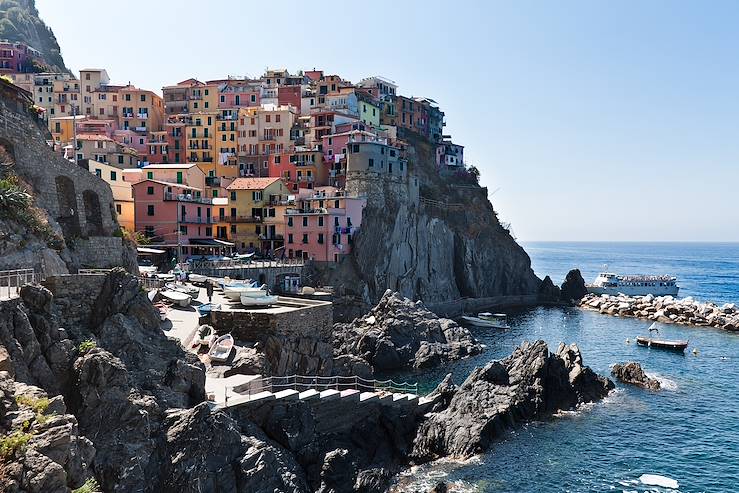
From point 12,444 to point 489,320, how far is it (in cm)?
6992

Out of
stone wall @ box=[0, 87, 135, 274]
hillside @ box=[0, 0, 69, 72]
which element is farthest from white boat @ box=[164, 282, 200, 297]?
hillside @ box=[0, 0, 69, 72]

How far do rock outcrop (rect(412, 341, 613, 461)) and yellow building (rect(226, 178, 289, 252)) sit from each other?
42880 mm

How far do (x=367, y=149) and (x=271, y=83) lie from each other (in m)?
34.6

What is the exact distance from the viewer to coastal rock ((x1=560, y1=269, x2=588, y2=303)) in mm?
103500

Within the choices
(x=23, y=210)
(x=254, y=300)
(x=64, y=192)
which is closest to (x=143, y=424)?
(x=23, y=210)

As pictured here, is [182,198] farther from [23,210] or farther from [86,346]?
[86,346]

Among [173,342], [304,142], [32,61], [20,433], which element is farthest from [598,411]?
[32,61]

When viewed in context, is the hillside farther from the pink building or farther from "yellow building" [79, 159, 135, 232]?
the pink building

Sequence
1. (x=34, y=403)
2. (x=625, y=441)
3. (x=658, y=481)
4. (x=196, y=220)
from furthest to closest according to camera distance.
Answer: (x=196, y=220) → (x=625, y=441) → (x=658, y=481) → (x=34, y=403)

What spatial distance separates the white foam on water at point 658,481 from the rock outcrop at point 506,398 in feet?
25.7

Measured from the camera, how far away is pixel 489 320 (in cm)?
7869

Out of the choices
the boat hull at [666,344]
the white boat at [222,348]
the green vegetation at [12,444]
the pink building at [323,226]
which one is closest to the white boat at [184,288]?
the white boat at [222,348]

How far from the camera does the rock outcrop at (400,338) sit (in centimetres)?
5541

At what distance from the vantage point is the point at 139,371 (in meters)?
21.9
